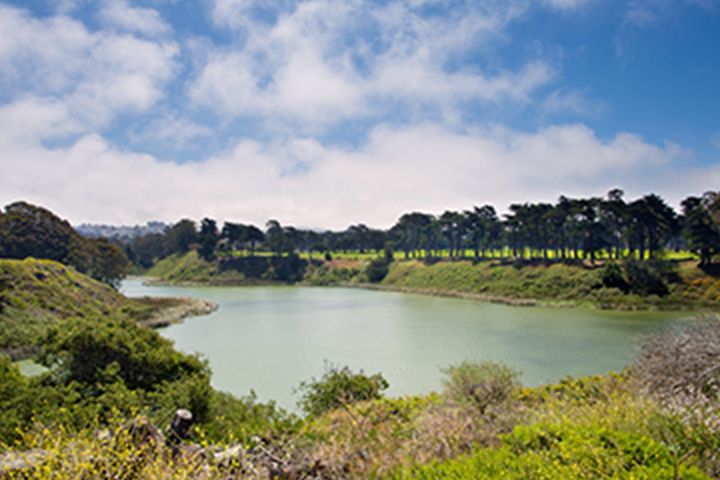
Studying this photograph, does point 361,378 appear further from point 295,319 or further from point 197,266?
point 197,266

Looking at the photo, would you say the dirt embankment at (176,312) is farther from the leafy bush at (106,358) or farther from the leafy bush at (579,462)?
the leafy bush at (579,462)

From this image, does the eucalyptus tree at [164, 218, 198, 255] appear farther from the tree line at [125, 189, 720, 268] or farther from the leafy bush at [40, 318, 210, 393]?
the leafy bush at [40, 318, 210, 393]

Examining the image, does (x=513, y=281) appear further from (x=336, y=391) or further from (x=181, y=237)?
(x=181, y=237)

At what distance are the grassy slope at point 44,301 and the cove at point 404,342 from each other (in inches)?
225

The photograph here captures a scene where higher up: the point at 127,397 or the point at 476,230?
the point at 476,230

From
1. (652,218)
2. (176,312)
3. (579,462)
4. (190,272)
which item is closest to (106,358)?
(579,462)

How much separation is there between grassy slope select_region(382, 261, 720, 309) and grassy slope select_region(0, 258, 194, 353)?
39551 mm

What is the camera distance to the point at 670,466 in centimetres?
402

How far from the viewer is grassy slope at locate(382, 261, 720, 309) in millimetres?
38219

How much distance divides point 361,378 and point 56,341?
25.8 ft

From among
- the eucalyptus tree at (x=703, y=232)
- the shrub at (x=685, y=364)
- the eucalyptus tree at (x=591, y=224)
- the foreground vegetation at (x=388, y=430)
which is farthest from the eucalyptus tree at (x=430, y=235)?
the foreground vegetation at (x=388, y=430)

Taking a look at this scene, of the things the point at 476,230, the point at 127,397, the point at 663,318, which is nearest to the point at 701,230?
the point at 663,318

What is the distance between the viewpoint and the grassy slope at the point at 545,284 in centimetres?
3822

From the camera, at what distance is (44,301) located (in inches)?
1085
